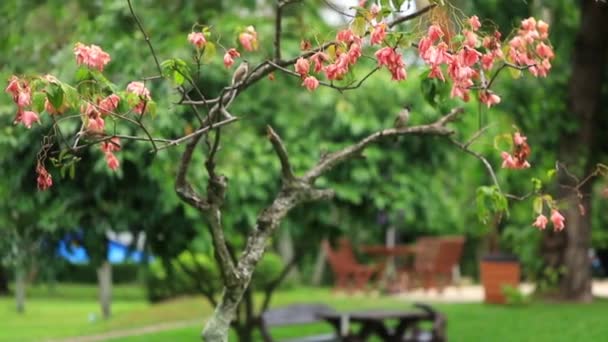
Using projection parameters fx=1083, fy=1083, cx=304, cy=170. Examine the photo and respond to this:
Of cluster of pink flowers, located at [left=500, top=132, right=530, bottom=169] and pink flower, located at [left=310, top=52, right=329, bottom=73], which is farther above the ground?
pink flower, located at [left=310, top=52, right=329, bottom=73]

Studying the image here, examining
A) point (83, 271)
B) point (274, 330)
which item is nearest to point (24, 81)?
point (274, 330)

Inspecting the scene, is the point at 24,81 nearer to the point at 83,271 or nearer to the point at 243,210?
the point at 243,210

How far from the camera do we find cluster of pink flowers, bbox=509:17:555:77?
4883 millimetres

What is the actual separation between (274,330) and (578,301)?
12.2ft

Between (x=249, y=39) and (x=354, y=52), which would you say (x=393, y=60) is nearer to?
(x=354, y=52)

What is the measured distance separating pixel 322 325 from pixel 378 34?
961 centimetres

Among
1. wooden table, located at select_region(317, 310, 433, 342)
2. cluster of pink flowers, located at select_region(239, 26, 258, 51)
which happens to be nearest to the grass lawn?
wooden table, located at select_region(317, 310, 433, 342)

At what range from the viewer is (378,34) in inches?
162

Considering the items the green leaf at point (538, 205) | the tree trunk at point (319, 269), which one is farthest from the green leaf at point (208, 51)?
the tree trunk at point (319, 269)

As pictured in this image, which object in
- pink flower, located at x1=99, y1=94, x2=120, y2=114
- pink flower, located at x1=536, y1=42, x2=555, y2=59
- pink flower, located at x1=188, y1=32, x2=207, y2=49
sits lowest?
pink flower, located at x1=99, y1=94, x2=120, y2=114

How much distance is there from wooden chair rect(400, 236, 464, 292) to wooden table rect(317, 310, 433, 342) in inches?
329

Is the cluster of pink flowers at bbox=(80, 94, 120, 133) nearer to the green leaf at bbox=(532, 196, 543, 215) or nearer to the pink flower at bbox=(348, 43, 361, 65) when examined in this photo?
the pink flower at bbox=(348, 43, 361, 65)

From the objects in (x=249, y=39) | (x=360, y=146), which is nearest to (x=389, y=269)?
(x=360, y=146)

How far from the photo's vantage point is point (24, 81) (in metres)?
4.20
